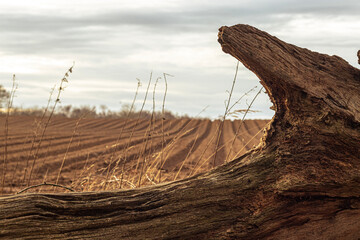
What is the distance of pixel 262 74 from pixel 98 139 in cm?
953

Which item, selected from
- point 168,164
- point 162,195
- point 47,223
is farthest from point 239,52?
point 168,164

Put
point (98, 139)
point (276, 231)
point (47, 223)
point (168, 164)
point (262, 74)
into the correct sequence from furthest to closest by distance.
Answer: point (98, 139)
point (168, 164)
point (262, 74)
point (276, 231)
point (47, 223)

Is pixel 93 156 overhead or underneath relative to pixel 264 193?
underneath

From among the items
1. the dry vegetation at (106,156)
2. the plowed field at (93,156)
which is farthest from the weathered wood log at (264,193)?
the plowed field at (93,156)

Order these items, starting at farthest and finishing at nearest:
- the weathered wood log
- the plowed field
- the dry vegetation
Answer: the plowed field, the dry vegetation, the weathered wood log

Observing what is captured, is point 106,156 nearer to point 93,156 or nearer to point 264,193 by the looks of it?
point 93,156

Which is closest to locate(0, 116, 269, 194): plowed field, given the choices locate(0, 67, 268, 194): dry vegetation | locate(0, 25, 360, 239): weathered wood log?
locate(0, 67, 268, 194): dry vegetation

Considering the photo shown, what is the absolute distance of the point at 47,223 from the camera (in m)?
2.05

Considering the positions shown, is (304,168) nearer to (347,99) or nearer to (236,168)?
(236,168)

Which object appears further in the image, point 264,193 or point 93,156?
point 93,156

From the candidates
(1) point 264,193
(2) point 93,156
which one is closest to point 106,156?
(2) point 93,156

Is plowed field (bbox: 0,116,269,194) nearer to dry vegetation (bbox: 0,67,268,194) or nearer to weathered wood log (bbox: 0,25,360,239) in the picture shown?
dry vegetation (bbox: 0,67,268,194)

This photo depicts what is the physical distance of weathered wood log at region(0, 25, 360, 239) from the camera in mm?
2094

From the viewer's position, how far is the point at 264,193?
2.22m
